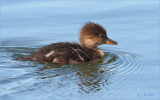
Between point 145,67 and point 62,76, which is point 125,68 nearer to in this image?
point 145,67

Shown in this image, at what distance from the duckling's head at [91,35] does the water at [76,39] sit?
15.4 inches

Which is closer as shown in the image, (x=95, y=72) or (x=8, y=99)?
(x=8, y=99)

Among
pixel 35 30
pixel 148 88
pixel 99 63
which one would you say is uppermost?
pixel 35 30

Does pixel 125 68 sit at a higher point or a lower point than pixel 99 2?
lower

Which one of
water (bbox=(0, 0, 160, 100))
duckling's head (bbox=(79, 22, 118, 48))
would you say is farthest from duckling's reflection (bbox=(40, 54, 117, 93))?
duckling's head (bbox=(79, 22, 118, 48))

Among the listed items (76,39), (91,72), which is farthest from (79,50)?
(76,39)

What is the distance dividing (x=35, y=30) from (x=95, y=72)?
2.75 meters

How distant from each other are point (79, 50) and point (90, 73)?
0.79 m

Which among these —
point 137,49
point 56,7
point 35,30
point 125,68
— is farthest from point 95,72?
point 56,7

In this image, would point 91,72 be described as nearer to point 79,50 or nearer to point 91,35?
point 79,50

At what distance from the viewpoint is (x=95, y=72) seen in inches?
255

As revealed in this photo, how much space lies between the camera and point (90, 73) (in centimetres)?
641

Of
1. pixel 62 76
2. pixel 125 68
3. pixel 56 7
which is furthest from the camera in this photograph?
pixel 56 7

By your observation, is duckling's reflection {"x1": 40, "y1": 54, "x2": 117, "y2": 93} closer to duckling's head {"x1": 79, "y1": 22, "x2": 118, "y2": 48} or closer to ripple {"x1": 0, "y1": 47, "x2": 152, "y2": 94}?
ripple {"x1": 0, "y1": 47, "x2": 152, "y2": 94}
